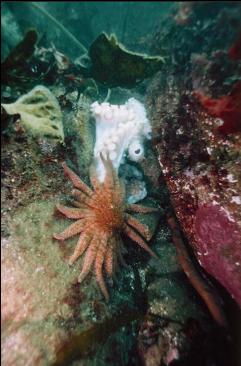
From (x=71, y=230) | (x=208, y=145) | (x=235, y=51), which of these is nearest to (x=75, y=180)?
(x=71, y=230)

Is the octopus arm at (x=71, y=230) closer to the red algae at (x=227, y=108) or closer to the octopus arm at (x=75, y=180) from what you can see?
the octopus arm at (x=75, y=180)

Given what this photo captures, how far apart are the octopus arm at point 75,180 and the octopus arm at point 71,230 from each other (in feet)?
1.04

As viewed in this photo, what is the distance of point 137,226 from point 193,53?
1873mm

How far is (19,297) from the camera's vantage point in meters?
2.45

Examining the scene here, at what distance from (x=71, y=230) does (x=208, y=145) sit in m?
1.56

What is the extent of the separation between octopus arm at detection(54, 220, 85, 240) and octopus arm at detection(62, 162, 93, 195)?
12.5 inches

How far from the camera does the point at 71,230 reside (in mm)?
2811

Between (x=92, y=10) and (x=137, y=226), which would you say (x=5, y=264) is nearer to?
(x=137, y=226)

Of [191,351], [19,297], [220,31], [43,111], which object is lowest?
[191,351]

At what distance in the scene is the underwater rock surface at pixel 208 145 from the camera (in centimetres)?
278

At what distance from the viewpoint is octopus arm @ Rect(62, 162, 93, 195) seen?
294 centimetres

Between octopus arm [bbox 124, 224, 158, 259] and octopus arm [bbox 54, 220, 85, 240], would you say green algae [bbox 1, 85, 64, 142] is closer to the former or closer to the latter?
octopus arm [bbox 54, 220, 85, 240]

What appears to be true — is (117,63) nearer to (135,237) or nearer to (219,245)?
(135,237)

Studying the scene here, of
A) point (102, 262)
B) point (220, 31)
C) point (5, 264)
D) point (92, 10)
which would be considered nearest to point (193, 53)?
point (220, 31)
